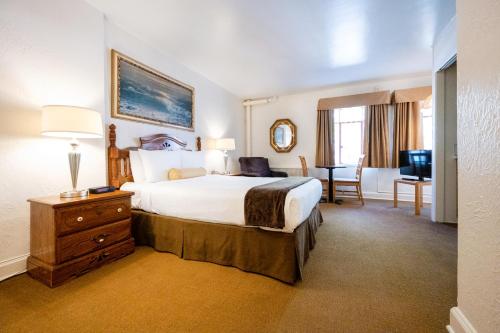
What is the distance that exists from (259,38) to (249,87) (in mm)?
2062

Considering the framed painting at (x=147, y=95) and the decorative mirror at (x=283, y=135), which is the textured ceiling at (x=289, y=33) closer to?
the framed painting at (x=147, y=95)

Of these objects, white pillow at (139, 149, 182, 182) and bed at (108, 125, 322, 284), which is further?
white pillow at (139, 149, 182, 182)

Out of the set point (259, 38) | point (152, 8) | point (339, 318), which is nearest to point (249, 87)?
point (259, 38)

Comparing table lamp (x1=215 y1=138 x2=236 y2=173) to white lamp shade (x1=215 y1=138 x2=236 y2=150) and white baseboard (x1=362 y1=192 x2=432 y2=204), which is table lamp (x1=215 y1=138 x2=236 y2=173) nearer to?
white lamp shade (x1=215 y1=138 x2=236 y2=150)

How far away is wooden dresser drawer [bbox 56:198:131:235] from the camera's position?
163cm

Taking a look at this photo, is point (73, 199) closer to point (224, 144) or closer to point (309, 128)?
point (224, 144)

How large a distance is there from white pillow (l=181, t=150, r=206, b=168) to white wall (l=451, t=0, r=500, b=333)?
9.81ft

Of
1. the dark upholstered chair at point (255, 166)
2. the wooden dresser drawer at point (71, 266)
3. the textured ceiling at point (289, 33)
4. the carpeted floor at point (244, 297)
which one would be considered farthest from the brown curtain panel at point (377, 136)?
the wooden dresser drawer at point (71, 266)

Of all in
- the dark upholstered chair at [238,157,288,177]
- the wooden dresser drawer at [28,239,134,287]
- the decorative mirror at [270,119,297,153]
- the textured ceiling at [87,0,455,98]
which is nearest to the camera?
the wooden dresser drawer at [28,239,134,287]

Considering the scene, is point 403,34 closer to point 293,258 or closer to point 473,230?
point 473,230

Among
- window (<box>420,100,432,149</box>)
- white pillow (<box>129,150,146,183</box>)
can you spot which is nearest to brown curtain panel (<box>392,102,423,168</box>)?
window (<box>420,100,432,149</box>)

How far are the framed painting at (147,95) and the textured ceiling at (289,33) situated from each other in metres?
0.43

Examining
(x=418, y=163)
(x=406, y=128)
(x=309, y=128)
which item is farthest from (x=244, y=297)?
(x=406, y=128)

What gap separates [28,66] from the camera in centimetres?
185
